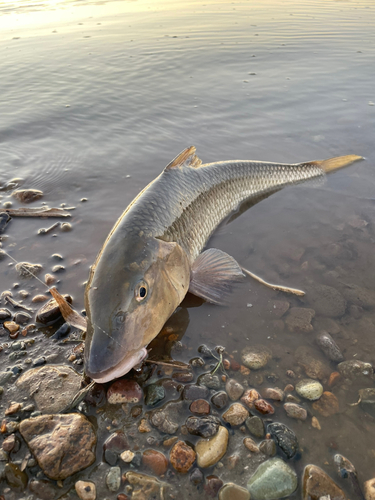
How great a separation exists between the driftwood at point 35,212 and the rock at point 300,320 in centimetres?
295

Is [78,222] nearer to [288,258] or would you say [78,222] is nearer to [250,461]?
[288,258]

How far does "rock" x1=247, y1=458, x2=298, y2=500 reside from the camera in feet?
6.42

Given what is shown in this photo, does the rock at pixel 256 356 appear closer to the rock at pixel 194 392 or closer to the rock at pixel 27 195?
the rock at pixel 194 392

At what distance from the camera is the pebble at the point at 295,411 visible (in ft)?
7.72

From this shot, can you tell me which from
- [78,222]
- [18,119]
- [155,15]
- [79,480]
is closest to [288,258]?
[78,222]

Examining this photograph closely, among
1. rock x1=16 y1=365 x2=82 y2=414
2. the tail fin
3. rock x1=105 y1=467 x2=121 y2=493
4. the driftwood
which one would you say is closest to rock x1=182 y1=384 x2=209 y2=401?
rock x1=105 y1=467 x2=121 y2=493

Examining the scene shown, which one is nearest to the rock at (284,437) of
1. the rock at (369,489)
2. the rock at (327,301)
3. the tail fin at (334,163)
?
the rock at (369,489)

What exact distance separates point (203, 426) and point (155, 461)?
1.13ft

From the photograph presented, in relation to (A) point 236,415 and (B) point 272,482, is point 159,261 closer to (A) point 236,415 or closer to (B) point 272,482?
(A) point 236,415

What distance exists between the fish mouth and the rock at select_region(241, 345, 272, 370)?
0.82 m

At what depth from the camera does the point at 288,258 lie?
12.9ft

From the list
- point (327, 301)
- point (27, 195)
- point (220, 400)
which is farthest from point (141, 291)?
point (27, 195)

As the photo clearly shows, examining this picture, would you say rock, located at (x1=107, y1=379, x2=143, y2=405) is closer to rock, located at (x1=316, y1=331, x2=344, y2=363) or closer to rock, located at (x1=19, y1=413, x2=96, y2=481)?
rock, located at (x1=19, y1=413, x2=96, y2=481)

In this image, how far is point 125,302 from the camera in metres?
2.42
